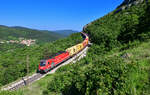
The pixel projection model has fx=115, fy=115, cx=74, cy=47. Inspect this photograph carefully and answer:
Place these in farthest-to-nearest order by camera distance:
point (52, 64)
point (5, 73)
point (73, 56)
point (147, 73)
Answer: point (73, 56) < point (5, 73) < point (52, 64) < point (147, 73)

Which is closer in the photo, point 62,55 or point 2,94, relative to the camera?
point 2,94

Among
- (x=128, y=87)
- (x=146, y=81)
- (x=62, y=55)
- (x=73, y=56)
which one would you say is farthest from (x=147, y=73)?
(x=73, y=56)

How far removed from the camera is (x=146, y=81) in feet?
23.1

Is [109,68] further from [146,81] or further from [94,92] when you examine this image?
[146,81]

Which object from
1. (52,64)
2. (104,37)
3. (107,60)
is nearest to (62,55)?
(52,64)

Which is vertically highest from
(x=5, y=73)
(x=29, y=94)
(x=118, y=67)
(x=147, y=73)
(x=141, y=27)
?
(x=141, y=27)

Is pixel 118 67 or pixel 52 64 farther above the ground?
pixel 118 67

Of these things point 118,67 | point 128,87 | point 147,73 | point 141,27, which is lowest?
point 128,87

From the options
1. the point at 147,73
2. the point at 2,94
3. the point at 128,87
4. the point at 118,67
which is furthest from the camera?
the point at 2,94

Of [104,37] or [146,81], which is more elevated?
[104,37]

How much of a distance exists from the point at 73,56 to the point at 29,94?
24765mm

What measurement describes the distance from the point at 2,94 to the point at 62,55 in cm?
2418

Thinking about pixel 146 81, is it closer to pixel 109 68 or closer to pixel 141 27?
pixel 109 68

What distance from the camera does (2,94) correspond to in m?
9.15
